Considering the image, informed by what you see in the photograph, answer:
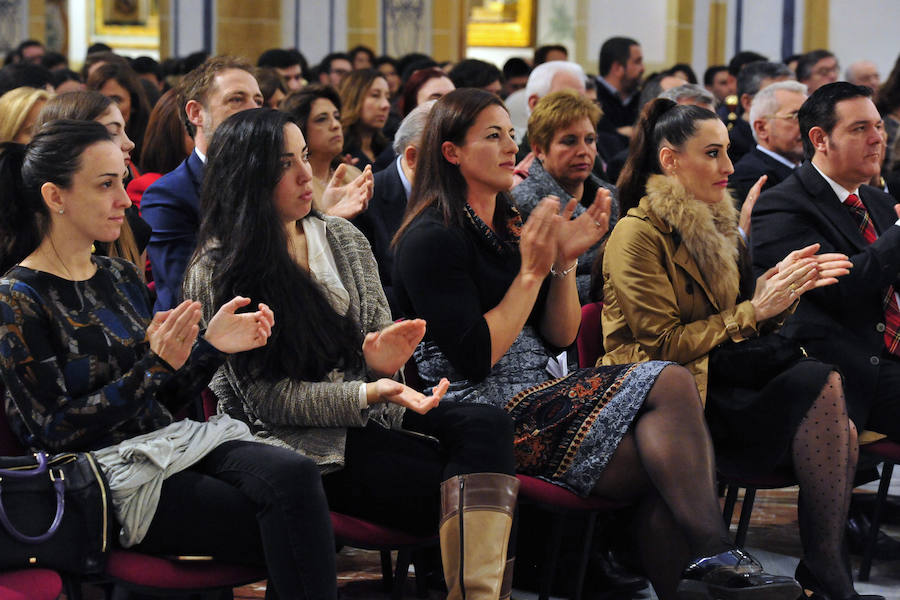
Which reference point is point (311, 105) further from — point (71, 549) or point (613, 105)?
point (613, 105)

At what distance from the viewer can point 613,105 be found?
Answer: 828cm

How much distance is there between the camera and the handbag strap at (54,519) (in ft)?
7.70

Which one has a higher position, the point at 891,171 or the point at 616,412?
the point at 891,171

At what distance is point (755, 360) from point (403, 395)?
114 cm

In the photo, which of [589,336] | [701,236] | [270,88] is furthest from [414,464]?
[270,88]

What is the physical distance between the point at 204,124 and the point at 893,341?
2243mm

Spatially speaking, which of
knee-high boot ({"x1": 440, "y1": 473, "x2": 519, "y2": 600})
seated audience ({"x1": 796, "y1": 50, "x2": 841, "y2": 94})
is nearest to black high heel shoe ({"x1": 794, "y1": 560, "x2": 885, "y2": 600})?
knee-high boot ({"x1": 440, "y1": 473, "x2": 519, "y2": 600})

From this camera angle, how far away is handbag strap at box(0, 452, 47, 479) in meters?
2.38

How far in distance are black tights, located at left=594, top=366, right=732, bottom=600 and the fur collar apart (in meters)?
0.52

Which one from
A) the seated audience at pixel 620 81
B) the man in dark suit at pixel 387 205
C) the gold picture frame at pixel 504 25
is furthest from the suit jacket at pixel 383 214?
the gold picture frame at pixel 504 25

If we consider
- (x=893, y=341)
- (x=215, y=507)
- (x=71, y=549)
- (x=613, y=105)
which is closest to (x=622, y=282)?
(x=893, y=341)

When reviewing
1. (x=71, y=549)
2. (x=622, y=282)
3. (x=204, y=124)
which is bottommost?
(x=71, y=549)

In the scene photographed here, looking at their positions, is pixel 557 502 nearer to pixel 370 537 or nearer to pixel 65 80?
pixel 370 537

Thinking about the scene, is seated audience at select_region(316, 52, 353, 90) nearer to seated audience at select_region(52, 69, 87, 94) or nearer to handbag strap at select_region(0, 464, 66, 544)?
seated audience at select_region(52, 69, 87, 94)
